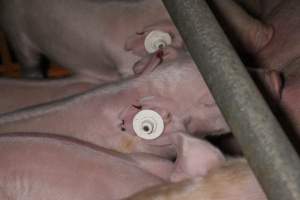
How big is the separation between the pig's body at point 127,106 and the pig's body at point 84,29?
43 centimetres

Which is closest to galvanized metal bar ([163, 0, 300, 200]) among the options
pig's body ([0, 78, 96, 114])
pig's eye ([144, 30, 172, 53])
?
pig's eye ([144, 30, 172, 53])

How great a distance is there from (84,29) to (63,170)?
2.63 ft

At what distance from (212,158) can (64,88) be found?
888 mm

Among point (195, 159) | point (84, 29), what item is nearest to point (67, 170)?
point (195, 159)

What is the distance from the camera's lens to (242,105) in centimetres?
99

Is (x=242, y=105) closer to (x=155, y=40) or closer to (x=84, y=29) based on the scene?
(x=155, y=40)

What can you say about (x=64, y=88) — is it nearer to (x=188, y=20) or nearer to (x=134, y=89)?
(x=134, y=89)

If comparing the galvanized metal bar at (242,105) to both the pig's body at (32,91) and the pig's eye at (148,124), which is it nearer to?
the pig's eye at (148,124)

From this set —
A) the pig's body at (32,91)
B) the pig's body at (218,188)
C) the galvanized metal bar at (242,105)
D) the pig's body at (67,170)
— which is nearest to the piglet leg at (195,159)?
the pig's body at (218,188)

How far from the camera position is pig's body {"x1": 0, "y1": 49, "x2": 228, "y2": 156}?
5.75 feet

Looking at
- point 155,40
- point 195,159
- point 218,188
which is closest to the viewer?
point 218,188

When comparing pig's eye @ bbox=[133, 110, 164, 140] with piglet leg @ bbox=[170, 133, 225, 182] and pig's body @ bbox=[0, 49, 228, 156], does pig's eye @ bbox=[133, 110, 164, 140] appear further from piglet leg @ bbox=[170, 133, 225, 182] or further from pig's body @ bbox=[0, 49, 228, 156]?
piglet leg @ bbox=[170, 133, 225, 182]

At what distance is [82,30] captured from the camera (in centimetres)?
235

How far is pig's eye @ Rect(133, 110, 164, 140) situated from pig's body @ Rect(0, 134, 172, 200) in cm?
9
